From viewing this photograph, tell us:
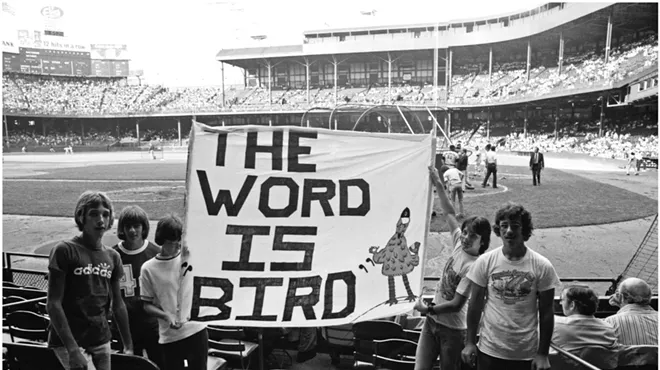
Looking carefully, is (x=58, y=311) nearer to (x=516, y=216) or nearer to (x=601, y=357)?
(x=516, y=216)

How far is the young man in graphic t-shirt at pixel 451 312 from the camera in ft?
11.9

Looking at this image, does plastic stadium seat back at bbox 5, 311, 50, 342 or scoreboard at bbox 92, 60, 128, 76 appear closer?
plastic stadium seat back at bbox 5, 311, 50, 342

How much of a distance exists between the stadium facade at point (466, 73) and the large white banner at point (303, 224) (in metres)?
36.9

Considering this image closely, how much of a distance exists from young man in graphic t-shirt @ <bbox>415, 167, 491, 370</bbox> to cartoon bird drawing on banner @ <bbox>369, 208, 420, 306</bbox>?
228mm

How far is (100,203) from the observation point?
10.3 ft

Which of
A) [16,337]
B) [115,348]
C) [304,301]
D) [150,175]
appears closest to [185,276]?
[304,301]

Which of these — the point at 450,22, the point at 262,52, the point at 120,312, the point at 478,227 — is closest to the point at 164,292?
the point at 120,312

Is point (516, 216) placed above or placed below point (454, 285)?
above

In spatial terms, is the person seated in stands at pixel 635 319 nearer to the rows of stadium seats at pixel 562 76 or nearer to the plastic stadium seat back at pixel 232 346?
the plastic stadium seat back at pixel 232 346

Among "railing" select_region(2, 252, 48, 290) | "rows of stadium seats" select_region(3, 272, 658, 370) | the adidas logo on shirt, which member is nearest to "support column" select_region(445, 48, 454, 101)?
"railing" select_region(2, 252, 48, 290)

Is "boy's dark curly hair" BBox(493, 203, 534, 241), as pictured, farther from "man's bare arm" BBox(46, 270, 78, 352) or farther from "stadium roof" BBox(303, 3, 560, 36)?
"stadium roof" BBox(303, 3, 560, 36)

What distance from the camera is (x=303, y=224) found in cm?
336

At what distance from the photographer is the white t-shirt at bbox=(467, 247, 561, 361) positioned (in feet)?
10.1

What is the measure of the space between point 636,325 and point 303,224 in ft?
8.76
